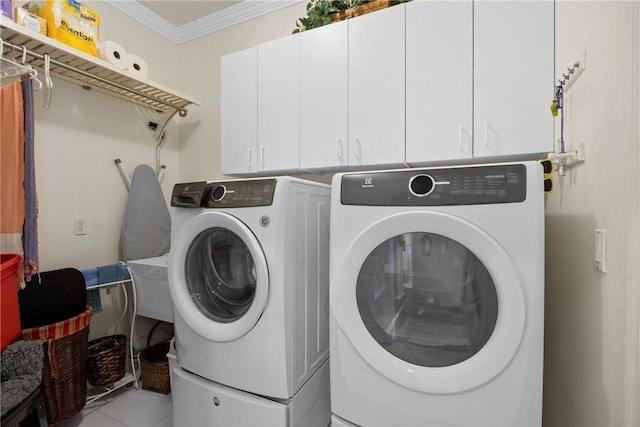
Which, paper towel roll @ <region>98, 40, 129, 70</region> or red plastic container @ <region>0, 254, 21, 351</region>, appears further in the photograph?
paper towel roll @ <region>98, 40, 129, 70</region>

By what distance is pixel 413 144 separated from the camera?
A: 1.50 metres

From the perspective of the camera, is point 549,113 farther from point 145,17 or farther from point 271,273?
point 145,17

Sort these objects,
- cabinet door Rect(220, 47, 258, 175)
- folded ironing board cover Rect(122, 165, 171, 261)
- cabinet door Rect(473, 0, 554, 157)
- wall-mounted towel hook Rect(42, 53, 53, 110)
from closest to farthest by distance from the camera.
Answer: cabinet door Rect(473, 0, 554, 157), wall-mounted towel hook Rect(42, 53, 53, 110), cabinet door Rect(220, 47, 258, 175), folded ironing board cover Rect(122, 165, 171, 261)

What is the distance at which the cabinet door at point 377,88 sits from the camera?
1521mm

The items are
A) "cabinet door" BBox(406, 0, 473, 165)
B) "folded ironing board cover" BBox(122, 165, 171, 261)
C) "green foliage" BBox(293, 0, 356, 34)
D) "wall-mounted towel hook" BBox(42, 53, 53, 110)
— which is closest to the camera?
"cabinet door" BBox(406, 0, 473, 165)

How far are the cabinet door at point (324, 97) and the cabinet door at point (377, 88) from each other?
5cm

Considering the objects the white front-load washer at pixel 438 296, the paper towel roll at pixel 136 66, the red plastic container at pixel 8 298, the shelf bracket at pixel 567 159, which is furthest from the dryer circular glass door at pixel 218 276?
the paper towel roll at pixel 136 66

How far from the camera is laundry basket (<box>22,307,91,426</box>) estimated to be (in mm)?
1480

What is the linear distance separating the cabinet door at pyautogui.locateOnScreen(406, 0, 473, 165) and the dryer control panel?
0.52 meters

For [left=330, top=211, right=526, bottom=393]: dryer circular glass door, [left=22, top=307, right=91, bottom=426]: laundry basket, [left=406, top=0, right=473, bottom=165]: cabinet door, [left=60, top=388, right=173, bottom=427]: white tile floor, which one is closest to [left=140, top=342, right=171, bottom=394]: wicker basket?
[left=60, top=388, right=173, bottom=427]: white tile floor

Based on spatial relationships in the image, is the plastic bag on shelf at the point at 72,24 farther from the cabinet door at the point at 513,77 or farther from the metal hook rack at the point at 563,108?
the metal hook rack at the point at 563,108

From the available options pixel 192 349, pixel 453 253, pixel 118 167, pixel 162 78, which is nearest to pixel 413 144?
pixel 453 253

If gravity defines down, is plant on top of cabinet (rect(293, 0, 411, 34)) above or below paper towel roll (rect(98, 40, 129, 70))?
above

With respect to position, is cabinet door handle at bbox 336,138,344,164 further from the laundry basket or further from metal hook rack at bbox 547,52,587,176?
the laundry basket
